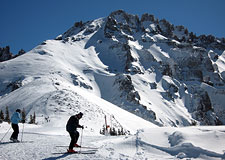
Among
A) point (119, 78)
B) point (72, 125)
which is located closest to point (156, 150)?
point (72, 125)

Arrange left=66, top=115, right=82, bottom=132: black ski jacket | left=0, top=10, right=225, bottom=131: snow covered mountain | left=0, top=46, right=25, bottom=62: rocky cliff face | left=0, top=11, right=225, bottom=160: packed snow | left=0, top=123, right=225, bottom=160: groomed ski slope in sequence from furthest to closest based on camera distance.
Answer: left=0, top=46, right=25, bottom=62: rocky cliff face < left=0, top=10, right=225, bottom=131: snow covered mountain < left=66, top=115, right=82, bottom=132: black ski jacket < left=0, top=11, right=225, bottom=160: packed snow < left=0, top=123, right=225, bottom=160: groomed ski slope

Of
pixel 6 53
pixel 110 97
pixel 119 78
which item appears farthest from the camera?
pixel 6 53

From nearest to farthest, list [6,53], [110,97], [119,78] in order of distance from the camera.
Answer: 1. [110,97]
2. [119,78]
3. [6,53]

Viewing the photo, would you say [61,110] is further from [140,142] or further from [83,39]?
[83,39]

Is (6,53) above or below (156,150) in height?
above

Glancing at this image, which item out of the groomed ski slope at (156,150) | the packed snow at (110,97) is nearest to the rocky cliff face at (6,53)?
the packed snow at (110,97)

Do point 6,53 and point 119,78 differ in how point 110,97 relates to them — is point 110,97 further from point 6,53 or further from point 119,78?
point 6,53

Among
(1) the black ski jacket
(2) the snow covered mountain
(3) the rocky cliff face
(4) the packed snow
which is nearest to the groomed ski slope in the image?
(4) the packed snow

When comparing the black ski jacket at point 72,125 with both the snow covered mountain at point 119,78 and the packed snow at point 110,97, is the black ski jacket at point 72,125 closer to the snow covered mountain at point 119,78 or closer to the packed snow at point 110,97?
the packed snow at point 110,97

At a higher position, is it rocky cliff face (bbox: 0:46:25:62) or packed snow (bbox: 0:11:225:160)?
rocky cliff face (bbox: 0:46:25:62)

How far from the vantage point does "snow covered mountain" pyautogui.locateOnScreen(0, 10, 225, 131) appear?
43094mm

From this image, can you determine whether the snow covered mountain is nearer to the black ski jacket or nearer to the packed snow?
the packed snow

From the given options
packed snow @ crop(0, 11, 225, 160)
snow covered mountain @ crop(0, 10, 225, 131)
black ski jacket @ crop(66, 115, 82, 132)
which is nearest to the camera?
packed snow @ crop(0, 11, 225, 160)

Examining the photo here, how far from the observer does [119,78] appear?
319 ft
